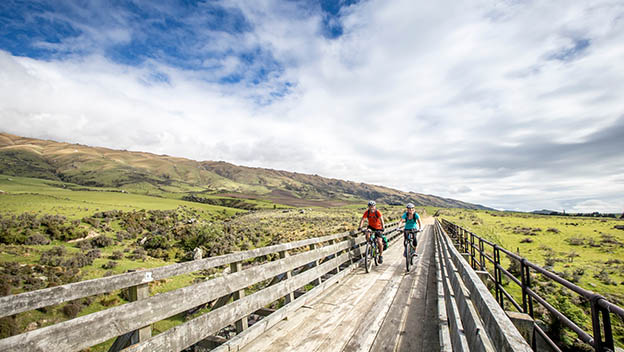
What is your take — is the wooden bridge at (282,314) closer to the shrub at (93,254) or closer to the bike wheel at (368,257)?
the bike wheel at (368,257)

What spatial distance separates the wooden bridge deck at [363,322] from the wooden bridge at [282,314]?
2cm

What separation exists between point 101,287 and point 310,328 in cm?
347

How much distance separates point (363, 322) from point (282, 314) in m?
1.56

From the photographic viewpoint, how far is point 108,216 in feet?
110

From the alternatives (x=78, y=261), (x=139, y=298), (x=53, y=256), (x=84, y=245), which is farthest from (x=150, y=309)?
(x=84, y=245)

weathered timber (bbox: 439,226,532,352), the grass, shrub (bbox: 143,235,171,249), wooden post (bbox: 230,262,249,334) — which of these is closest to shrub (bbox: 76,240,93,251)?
shrub (bbox: 143,235,171,249)

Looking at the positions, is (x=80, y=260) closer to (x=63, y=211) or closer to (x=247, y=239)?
(x=247, y=239)

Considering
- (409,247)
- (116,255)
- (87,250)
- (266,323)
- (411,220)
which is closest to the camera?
(266,323)

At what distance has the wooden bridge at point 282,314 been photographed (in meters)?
2.33

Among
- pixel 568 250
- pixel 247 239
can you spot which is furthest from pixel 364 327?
pixel 568 250

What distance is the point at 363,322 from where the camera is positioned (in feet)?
17.0

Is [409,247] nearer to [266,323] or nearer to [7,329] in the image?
[266,323]

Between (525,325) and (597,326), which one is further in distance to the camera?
(525,325)

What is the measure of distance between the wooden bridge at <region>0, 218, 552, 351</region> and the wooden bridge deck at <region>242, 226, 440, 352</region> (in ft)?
0.06
